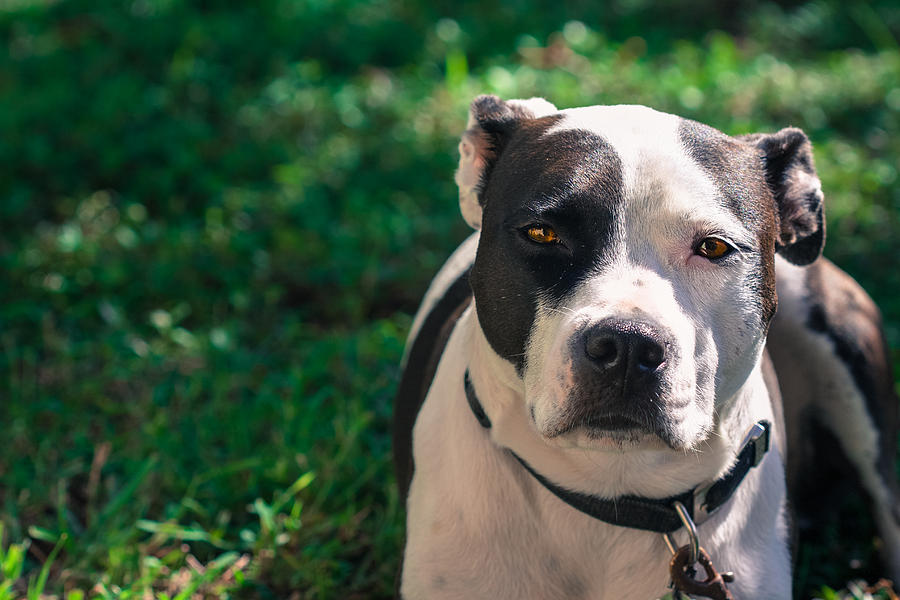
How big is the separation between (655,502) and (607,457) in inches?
6.1

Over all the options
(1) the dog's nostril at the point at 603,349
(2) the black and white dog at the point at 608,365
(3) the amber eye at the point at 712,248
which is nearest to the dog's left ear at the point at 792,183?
(2) the black and white dog at the point at 608,365

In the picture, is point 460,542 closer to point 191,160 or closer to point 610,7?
point 191,160

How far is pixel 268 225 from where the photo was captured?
477 cm

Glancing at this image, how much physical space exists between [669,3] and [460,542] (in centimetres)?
541

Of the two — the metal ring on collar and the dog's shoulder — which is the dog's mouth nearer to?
the metal ring on collar

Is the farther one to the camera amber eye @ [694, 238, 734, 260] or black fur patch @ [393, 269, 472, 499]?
black fur patch @ [393, 269, 472, 499]

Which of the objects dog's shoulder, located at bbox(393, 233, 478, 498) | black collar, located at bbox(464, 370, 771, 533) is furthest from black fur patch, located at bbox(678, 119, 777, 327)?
dog's shoulder, located at bbox(393, 233, 478, 498)

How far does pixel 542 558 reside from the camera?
2.32 metres

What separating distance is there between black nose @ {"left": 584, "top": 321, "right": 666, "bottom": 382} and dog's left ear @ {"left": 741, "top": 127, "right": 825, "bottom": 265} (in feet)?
2.16

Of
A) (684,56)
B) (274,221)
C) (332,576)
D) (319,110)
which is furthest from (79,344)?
(684,56)

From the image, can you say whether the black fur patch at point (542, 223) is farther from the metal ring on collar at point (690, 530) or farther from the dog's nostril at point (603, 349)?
the metal ring on collar at point (690, 530)

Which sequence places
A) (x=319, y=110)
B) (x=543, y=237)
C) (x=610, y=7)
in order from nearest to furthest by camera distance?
(x=543, y=237) → (x=319, y=110) → (x=610, y=7)

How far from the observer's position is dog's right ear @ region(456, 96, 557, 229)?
2.42 metres

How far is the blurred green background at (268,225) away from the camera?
3121mm
